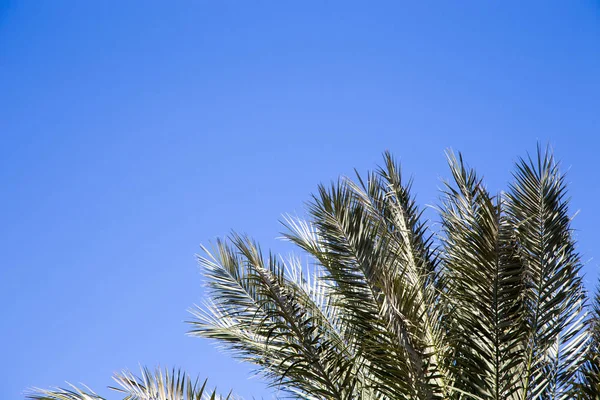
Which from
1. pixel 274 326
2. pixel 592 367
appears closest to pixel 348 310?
pixel 274 326

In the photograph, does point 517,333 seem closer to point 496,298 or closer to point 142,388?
point 496,298

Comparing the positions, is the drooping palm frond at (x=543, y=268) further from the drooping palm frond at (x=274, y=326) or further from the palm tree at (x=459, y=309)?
the drooping palm frond at (x=274, y=326)

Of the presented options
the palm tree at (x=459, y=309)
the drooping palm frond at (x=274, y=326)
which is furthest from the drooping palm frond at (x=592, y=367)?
the drooping palm frond at (x=274, y=326)

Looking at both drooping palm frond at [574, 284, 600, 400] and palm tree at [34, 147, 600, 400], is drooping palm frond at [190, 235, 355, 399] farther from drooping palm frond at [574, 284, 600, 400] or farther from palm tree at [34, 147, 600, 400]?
drooping palm frond at [574, 284, 600, 400]

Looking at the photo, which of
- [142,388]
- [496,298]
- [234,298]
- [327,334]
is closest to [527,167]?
[496,298]

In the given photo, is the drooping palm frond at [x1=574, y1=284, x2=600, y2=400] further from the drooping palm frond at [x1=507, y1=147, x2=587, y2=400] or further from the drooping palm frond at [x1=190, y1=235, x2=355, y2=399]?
the drooping palm frond at [x1=190, y1=235, x2=355, y2=399]

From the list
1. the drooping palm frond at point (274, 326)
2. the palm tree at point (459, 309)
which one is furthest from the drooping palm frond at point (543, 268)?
the drooping palm frond at point (274, 326)

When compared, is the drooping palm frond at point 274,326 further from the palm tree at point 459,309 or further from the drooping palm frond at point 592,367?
the drooping palm frond at point 592,367

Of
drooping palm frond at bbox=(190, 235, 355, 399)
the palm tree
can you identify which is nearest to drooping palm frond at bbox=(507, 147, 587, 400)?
the palm tree

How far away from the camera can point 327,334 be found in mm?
6488

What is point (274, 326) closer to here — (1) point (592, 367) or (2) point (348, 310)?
(2) point (348, 310)

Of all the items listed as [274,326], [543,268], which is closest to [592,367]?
[543,268]

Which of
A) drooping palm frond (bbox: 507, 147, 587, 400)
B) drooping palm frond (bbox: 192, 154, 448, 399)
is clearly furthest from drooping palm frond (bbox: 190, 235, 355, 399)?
drooping palm frond (bbox: 507, 147, 587, 400)

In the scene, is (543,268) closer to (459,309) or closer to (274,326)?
(459,309)
